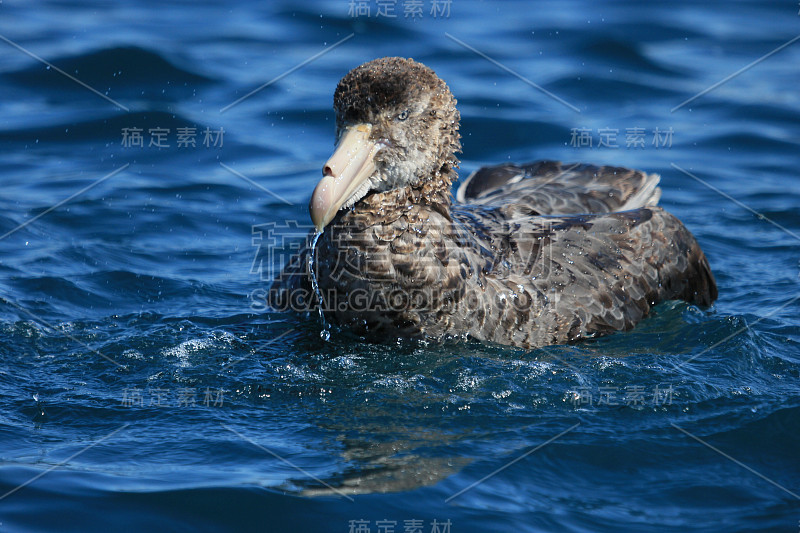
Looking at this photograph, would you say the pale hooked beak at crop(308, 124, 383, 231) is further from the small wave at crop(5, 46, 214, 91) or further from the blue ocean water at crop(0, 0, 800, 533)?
the small wave at crop(5, 46, 214, 91)

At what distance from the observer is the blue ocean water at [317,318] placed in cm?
431

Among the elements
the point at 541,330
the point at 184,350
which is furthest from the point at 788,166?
the point at 184,350

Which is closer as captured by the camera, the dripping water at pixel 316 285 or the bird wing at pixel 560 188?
the dripping water at pixel 316 285

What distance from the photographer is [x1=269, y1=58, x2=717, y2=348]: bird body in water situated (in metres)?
5.02

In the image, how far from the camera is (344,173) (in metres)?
4.90

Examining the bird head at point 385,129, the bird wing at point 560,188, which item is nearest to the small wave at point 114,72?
the bird wing at point 560,188

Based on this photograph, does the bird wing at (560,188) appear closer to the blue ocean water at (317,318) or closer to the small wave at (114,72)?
the blue ocean water at (317,318)

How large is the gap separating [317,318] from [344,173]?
3.48ft

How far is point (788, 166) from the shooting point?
9578 millimetres

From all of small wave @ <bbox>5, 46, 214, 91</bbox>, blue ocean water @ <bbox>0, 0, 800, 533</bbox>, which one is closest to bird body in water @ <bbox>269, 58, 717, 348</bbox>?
blue ocean water @ <bbox>0, 0, 800, 533</bbox>

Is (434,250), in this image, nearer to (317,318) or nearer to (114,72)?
(317,318)

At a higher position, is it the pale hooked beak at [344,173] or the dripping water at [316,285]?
the pale hooked beak at [344,173]

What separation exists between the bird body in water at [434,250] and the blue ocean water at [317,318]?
0.56 feet

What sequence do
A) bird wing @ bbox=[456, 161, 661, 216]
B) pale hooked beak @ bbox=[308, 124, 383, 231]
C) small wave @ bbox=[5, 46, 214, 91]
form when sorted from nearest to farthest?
1. pale hooked beak @ bbox=[308, 124, 383, 231]
2. bird wing @ bbox=[456, 161, 661, 216]
3. small wave @ bbox=[5, 46, 214, 91]
